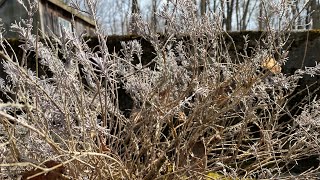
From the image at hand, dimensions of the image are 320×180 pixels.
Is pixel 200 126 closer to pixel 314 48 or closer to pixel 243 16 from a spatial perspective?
pixel 314 48

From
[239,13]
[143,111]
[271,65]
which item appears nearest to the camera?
[143,111]

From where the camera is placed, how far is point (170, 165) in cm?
233

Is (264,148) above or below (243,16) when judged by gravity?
below

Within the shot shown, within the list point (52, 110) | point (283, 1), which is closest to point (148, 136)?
point (52, 110)

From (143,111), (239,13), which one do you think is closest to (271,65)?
→ (143,111)

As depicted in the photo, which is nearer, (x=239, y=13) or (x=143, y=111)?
(x=143, y=111)

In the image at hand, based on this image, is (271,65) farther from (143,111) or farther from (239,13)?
(239,13)

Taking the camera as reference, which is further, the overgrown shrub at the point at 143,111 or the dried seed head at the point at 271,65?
the dried seed head at the point at 271,65

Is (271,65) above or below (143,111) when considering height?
above

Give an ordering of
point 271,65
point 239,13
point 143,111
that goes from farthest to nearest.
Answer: point 239,13
point 271,65
point 143,111

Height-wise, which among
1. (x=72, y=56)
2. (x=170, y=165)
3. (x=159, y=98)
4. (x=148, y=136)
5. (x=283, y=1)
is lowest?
(x=170, y=165)

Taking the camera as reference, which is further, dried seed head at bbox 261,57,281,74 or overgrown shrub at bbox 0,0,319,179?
dried seed head at bbox 261,57,281,74

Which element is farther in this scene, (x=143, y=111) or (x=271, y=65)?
(x=271, y=65)

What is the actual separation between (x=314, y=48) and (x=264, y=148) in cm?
264
